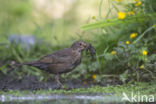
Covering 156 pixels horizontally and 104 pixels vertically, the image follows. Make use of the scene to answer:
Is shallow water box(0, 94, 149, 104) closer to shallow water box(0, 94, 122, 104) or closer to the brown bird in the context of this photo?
shallow water box(0, 94, 122, 104)

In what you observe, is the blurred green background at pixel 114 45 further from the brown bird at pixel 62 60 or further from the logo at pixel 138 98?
the logo at pixel 138 98

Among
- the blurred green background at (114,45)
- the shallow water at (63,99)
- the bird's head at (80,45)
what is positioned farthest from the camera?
the bird's head at (80,45)

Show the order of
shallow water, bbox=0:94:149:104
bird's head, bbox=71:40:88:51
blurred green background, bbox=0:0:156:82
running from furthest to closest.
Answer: bird's head, bbox=71:40:88:51 < blurred green background, bbox=0:0:156:82 < shallow water, bbox=0:94:149:104

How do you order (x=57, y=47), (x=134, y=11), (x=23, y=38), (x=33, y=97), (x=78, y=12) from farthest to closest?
(x=78, y=12) < (x=23, y=38) < (x=57, y=47) < (x=134, y=11) < (x=33, y=97)

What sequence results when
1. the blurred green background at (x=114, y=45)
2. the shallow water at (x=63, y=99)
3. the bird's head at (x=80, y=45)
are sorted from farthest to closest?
the bird's head at (x=80, y=45), the blurred green background at (x=114, y=45), the shallow water at (x=63, y=99)

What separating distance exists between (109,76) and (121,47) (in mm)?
560

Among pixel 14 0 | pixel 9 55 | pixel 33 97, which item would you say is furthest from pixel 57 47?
pixel 14 0

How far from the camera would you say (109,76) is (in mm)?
5180

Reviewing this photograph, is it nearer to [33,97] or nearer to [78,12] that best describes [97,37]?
[33,97]

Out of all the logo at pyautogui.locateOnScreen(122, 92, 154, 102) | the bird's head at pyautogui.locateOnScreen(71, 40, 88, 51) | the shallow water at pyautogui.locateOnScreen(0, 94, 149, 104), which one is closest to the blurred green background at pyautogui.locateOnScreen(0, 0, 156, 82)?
the bird's head at pyautogui.locateOnScreen(71, 40, 88, 51)

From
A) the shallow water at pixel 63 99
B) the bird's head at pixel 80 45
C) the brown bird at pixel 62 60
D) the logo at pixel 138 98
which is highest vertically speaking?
the bird's head at pixel 80 45

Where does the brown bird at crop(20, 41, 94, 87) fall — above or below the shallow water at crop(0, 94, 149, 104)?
above

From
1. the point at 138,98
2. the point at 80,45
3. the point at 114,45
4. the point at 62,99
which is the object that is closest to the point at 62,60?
the point at 80,45

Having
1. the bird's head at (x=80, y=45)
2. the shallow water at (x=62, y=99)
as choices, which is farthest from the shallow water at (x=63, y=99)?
the bird's head at (x=80, y=45)
